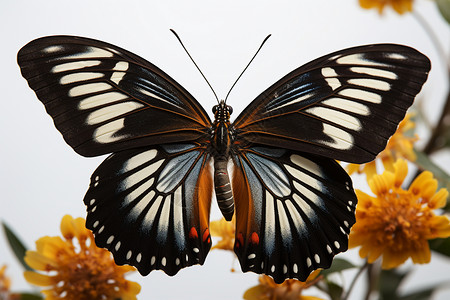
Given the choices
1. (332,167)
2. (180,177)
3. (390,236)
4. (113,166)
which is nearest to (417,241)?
(390,236)

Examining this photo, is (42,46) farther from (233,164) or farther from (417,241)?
(417,241)

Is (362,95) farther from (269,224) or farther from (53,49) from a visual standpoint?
(53,49)

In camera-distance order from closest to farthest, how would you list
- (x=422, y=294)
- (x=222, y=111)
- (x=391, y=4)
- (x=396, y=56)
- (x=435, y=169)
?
1. (x=396, y=56)
2. (x=222, y=111)
3. (x=435, y=169)
4. (x=422, y=294)
5. (x=391, y=4)

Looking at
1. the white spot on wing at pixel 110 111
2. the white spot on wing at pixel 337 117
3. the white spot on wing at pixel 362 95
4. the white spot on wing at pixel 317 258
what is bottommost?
the white spot on wing at pixel 317 258

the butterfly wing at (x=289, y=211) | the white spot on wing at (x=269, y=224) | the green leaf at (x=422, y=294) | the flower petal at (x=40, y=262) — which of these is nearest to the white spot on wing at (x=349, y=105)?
the butterfly wing at (x=289, y=211)

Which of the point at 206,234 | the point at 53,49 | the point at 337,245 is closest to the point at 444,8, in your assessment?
the point at 337,245

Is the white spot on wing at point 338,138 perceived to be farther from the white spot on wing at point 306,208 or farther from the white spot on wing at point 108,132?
the white spot on wing at point 108,132
